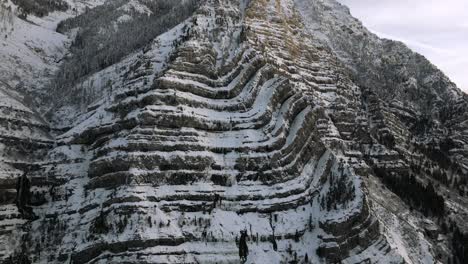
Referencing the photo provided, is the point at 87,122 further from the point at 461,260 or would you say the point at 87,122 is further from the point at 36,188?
the point at 461,260

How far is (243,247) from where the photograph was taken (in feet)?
327

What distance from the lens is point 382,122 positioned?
186m

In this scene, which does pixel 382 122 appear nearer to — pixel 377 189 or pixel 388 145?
pixel 388 145

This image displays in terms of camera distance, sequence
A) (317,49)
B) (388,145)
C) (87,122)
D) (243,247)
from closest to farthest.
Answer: (243,247), (87,122), (388,145), (317,49)

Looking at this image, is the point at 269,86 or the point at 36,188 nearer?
the point at 36,188

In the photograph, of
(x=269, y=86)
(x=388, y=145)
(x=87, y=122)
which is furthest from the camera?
(x=388, y=145)

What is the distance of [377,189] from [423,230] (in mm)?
14890

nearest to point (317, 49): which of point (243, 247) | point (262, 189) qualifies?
point (262, 189)

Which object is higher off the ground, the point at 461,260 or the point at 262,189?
the point at 262,189

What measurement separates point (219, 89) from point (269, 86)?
39.3ft

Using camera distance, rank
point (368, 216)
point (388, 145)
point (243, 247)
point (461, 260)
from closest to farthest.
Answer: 1. point (243, 247)
2. point (368, 216)
3. point (461, 260)
4. point (388, 145)

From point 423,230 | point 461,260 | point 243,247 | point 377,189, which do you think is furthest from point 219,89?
point 461,260

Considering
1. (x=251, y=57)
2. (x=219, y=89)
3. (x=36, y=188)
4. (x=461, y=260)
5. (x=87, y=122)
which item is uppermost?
(x=251, y=57)

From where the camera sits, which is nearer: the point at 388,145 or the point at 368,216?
the point at 368,216
